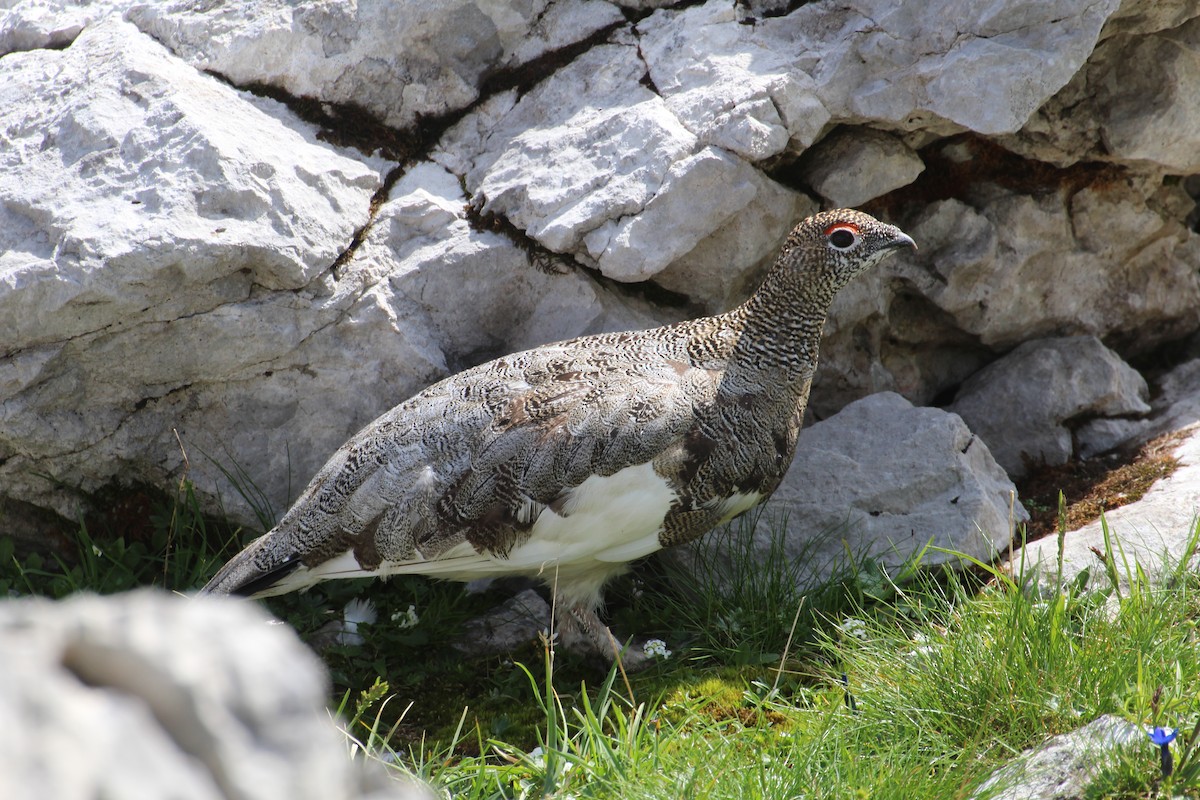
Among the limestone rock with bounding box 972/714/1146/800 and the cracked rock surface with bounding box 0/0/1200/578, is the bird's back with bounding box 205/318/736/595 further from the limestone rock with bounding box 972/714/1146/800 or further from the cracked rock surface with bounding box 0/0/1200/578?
the limestone rock with bounding box 972/714/1146/800

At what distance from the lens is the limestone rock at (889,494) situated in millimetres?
4066

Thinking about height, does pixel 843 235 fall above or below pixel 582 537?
above

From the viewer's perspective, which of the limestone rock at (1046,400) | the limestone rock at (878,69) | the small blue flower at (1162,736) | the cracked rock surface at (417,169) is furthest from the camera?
the limestone rock at (1046,400)

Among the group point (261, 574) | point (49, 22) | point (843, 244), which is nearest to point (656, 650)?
point (261, 574)

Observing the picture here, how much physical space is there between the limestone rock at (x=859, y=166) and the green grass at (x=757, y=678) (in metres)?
1.58

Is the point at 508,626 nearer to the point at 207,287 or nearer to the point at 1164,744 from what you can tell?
the point at 207,287

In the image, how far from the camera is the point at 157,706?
0.92 m

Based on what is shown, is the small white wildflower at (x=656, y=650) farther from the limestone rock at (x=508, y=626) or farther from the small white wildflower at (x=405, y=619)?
the small white wildflower at (x=405, y=619)

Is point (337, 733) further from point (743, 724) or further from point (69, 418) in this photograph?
point (69, 418)

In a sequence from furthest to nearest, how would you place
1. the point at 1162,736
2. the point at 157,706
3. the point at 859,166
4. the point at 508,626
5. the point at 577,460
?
the point at 859,166
the point at 508,626
the point at 577,460
the point at 1162,736
the point at 157,706

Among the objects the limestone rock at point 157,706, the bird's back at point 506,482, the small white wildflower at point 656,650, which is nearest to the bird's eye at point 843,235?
the bird's back at point 506,482

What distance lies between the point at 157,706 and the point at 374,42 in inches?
153

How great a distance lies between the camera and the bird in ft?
11.6

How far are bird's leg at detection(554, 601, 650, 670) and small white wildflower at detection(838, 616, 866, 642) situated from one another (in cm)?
76
